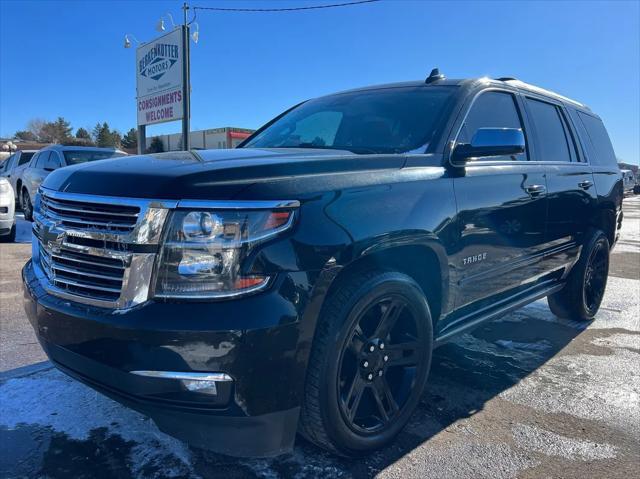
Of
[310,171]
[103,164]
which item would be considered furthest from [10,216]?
[310,171]

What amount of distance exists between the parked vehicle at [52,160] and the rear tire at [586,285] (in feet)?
28.0

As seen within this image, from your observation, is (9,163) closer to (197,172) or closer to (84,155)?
(84,155)

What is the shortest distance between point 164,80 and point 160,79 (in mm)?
310

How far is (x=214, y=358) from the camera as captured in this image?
6.51 ft

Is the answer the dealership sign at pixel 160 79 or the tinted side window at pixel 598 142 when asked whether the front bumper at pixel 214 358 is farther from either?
the dealership sign at pixel 160 79

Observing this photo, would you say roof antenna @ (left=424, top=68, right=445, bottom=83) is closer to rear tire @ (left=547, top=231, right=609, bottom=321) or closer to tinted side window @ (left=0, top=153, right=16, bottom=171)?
rear tire @ (left=547, top=231, right=609, bottom=321)

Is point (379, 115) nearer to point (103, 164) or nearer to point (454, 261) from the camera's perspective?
point (454, 261)

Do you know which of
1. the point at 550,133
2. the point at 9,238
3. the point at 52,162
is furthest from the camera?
the point at 52,162

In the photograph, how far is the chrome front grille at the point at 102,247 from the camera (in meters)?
2.04

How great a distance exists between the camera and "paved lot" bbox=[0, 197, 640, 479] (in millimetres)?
2545

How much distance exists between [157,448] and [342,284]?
1.27 meters

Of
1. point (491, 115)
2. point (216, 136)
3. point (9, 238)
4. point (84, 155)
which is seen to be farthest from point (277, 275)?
point (216, 136)

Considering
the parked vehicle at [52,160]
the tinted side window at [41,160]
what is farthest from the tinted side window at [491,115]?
the tinted side window at [41,160]

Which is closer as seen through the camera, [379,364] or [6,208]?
[379,364]
